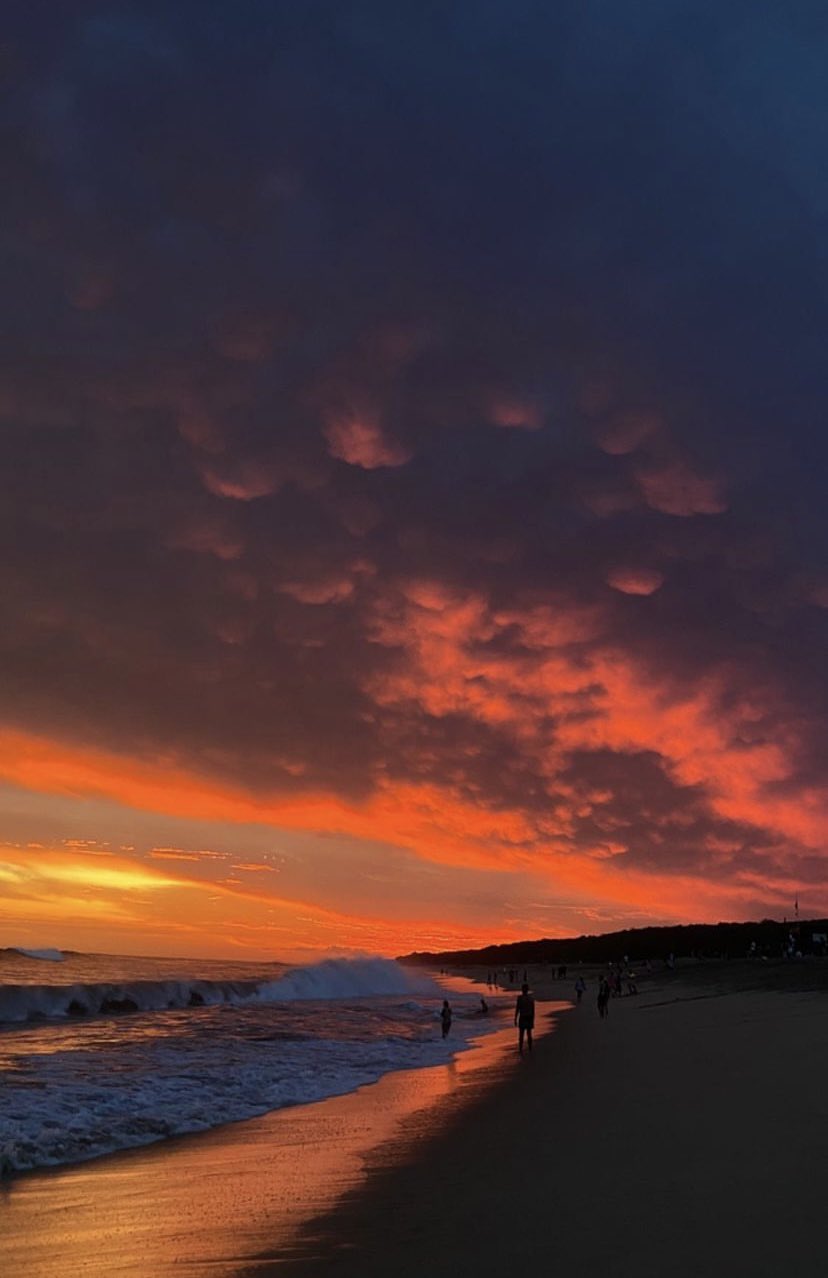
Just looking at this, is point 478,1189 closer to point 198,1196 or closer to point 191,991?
point 198,1196

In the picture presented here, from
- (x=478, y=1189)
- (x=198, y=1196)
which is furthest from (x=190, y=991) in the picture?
(x=478, y=1189)

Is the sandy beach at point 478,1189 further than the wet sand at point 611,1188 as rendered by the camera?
Yes

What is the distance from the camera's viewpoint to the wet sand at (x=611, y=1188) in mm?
7941

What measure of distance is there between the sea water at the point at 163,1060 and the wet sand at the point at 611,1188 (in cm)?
596

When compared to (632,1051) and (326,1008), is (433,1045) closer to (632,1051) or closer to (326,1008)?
(632,1051)

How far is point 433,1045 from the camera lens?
1519 inches

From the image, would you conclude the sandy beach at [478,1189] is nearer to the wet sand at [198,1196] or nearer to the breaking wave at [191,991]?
the wet sand at [198,1196]

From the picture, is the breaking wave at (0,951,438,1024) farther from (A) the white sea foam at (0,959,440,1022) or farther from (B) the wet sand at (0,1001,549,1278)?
(B) the wet sand at (0,1001,549,1278)

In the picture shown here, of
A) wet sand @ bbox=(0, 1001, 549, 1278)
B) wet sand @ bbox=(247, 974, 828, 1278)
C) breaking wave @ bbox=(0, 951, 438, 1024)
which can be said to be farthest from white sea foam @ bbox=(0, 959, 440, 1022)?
wet sand @ bbox=(247, 974, 828, 1278)

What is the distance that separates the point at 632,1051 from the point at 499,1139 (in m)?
16.3

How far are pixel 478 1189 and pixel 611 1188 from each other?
5.47ft

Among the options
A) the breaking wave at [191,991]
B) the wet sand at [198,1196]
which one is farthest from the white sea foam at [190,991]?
the wet sand at [198,1196]

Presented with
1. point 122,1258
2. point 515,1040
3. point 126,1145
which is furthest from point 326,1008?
point 122,1258

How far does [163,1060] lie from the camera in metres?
30.5
